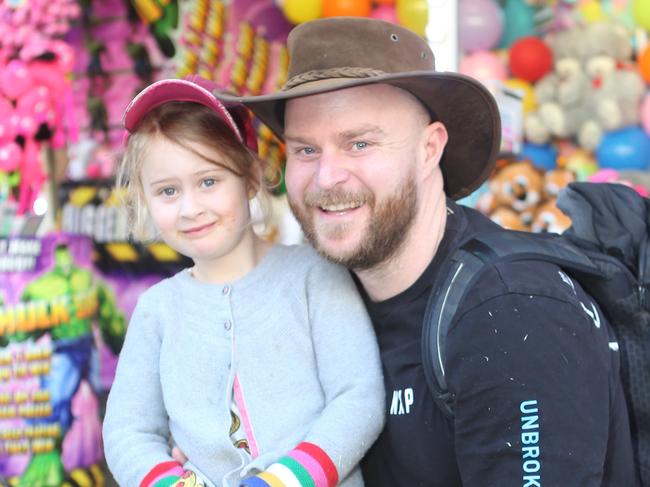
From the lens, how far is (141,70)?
520 centimetres

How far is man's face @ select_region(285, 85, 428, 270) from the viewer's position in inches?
71.9

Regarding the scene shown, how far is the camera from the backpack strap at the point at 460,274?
1.55 m

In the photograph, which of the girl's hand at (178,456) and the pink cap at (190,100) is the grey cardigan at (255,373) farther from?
the pink cap at (190,100)

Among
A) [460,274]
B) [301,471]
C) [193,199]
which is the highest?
[193,199]

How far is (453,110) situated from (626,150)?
291cm

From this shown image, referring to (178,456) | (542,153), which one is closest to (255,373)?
(178,456)

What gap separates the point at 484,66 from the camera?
4.72 metres

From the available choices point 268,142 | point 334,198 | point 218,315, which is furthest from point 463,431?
point 268,142

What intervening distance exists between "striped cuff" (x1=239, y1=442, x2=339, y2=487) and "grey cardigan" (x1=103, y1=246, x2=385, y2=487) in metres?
0.03

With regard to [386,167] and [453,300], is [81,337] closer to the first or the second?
[386,167]

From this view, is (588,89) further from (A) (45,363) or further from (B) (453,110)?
(A) (45,363)

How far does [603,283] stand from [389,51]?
2.45 feet

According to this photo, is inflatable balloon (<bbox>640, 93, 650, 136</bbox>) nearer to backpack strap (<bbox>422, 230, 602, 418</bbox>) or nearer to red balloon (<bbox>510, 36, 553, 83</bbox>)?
red balloon (<bbox>510, 36, 553, 83</bbox>)

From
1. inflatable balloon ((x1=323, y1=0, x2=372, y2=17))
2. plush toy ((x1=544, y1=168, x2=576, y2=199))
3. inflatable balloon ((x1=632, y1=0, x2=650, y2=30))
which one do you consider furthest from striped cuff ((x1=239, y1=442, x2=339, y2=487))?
inflatable balloon ((x1=632, y1=0, x2=650, y2=30))
